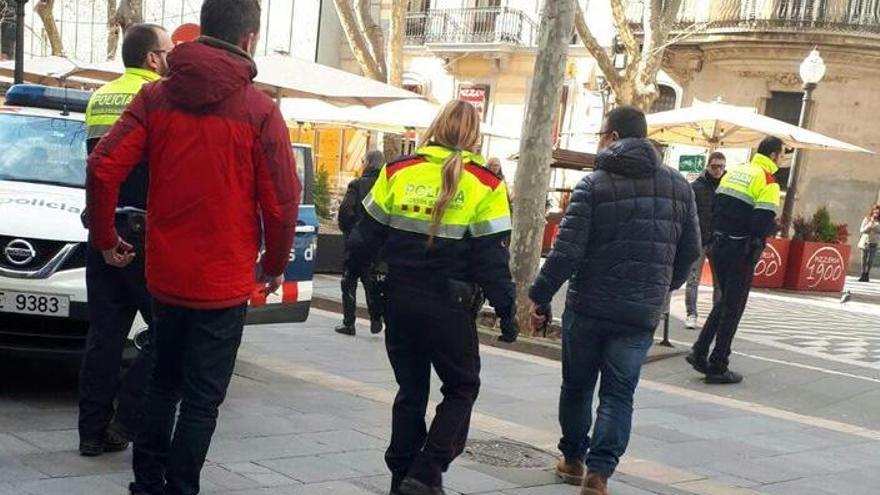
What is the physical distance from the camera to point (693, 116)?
14875 mm

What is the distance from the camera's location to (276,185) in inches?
153

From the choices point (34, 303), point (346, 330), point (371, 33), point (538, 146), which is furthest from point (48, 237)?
point (371, 33)

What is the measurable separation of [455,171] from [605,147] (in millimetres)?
1060

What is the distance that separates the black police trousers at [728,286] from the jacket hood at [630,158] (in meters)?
4.08

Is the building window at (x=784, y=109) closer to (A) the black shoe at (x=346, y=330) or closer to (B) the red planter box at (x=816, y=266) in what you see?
(B) the red planter box at (x=816, y=266)

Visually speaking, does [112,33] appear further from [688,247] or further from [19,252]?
[688,247]

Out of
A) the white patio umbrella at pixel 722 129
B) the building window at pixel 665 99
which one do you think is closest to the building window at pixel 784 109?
the building window at pixel 665 99

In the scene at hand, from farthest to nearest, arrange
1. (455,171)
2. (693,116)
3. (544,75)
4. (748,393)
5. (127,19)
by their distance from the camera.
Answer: (127,19), (693,116), (544,75), (748,393), (455,171)

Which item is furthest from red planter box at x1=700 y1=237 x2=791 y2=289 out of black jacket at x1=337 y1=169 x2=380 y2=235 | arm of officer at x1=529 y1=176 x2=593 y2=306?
arm of officer at x1=529 y1=176 x2=593 y2=306

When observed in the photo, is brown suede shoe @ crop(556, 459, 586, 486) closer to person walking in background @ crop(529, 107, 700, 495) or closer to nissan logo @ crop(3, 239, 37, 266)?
person walking in background @ crop(529, 107, 700, 495)

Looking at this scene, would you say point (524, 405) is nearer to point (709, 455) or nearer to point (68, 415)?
point (709, 455)

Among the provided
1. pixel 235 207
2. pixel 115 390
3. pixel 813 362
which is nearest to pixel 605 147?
Result: pixel 235 207

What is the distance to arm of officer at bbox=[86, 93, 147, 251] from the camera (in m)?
3.95

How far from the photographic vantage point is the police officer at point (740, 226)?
8969 millimetres
